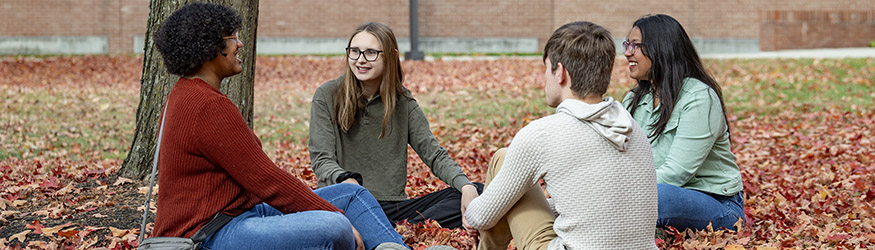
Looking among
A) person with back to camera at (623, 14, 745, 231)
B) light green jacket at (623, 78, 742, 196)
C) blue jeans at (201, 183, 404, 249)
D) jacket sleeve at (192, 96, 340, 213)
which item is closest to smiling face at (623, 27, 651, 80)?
person with back to camera at (623, 14, 745, 231)

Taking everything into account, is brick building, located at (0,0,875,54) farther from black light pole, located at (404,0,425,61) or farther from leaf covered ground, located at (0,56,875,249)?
leaf covered ground, located at (0,56,875,249)

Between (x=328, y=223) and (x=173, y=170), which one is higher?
(x=173, y=170)

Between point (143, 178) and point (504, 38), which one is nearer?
point (143, 178)

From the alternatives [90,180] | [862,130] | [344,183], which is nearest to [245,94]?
[90,180]

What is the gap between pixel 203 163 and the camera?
274 centimetres

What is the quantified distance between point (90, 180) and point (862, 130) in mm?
7525

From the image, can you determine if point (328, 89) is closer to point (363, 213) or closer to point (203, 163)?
point (363, 213)

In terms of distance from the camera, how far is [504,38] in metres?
23.8

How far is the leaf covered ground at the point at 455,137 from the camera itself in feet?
14.3

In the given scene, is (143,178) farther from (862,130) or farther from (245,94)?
(862,130)

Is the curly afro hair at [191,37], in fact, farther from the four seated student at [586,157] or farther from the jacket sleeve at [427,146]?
the jacket sleeve at [427,146]

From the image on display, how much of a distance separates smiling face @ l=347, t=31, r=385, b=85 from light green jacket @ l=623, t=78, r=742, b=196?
138 centimetres

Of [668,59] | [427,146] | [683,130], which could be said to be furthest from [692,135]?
[427,146]

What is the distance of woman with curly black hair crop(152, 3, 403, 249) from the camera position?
271cm
